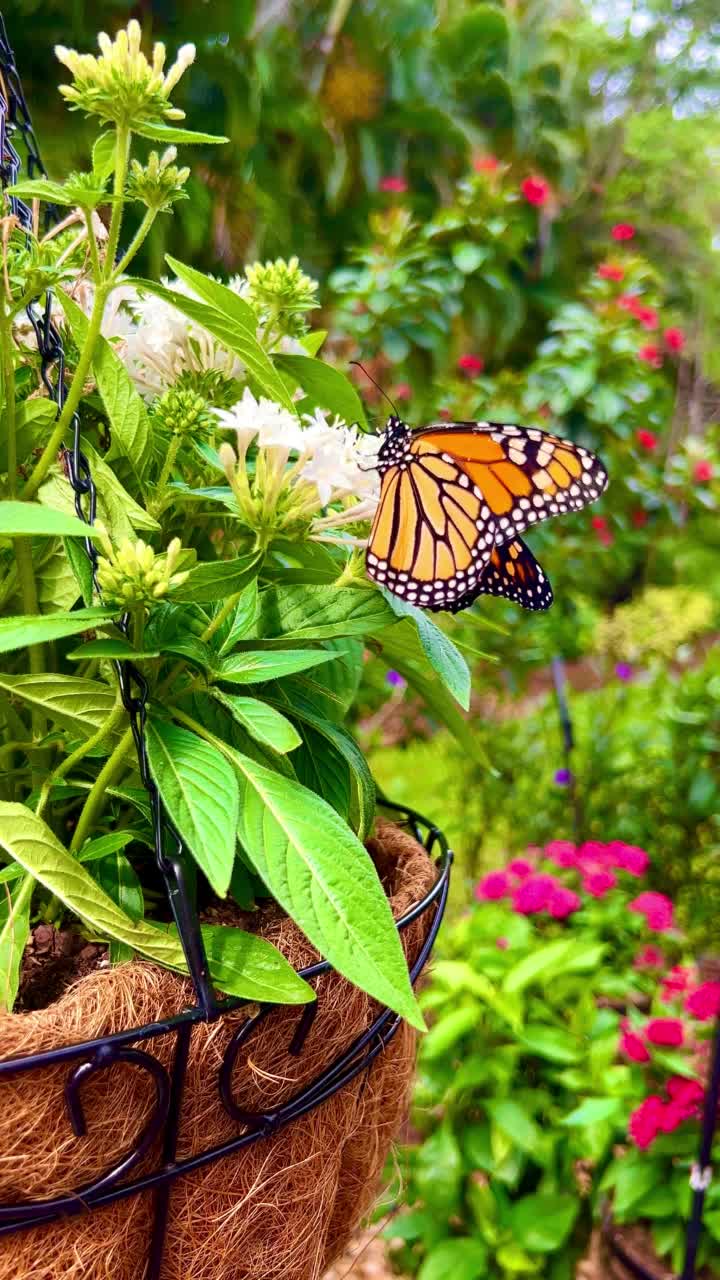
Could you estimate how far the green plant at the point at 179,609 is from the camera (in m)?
0.47

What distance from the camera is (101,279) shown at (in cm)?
55

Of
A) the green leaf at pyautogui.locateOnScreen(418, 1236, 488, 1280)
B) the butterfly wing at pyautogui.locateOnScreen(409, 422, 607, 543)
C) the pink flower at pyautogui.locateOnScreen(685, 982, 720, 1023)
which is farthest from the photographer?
the pink flower at pyautogui.locateOnScreen(685, 982, 720, 1023)

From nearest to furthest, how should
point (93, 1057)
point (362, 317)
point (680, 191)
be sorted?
point (93, 1057), point (362, 317), point (680, 191)

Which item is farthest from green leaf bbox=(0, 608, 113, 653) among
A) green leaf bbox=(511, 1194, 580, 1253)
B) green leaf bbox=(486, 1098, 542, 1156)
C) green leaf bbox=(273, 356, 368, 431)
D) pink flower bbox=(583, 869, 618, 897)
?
pink flower bbox=(583, 869, 618, 897)

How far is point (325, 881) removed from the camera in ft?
1.49

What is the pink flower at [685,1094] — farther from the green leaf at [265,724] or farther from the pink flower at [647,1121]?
the green leaf at [265,724]

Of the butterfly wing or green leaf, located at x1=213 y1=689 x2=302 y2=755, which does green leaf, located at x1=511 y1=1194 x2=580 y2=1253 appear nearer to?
the butterfly wing

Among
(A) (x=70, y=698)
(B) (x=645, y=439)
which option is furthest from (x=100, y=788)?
(B) (x=645, y=439)

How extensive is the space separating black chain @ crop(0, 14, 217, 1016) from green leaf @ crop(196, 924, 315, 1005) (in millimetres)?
12

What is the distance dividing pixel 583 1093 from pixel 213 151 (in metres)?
2.65

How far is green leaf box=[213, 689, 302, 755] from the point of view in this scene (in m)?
0.48

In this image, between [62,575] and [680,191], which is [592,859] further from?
[680,191]

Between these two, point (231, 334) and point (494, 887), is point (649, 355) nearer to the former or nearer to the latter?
point (494, 887)

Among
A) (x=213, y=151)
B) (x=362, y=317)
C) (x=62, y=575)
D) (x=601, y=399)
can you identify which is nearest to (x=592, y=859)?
(x=601, y=399)
